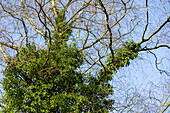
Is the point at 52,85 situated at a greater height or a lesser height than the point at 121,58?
lesser

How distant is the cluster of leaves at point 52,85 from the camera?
6055 mm

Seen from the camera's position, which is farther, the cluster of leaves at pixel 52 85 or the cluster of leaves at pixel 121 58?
the cluster of leaves at pixel 121 58

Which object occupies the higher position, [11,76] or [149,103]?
[11,76]

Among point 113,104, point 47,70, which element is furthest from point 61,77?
point 113,104

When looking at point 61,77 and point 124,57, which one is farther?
point 124,57

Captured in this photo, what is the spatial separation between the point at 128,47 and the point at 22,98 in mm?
3439

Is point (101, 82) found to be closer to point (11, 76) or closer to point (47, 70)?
point (47, 70)

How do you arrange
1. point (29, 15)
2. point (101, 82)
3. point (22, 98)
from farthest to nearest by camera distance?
point (29, 15), point (101, 82), point (22, 98)

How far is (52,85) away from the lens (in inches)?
246

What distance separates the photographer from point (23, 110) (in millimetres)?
6207

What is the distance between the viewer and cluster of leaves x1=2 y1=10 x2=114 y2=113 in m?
6.05

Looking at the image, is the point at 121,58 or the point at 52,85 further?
the point at 121,58

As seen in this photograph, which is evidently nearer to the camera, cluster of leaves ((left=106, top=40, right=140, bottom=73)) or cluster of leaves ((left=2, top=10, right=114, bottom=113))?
cluster of leaves ((left=2, top=10, right=114, bottom=113))

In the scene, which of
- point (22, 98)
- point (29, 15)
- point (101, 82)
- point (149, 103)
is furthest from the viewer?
point (29, 15)
